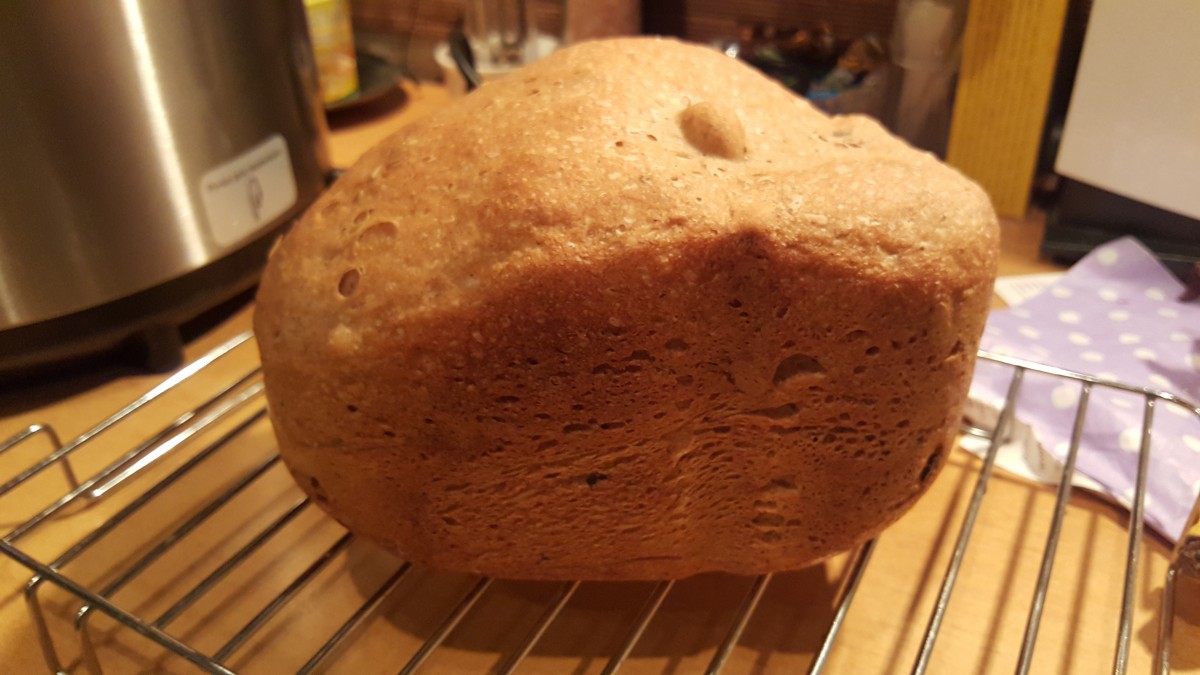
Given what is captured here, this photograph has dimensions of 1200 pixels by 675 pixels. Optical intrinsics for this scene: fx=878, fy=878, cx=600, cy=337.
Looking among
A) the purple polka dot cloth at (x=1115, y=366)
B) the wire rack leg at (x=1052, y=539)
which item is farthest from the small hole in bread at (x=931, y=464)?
the purple polka dot cloth at (x=1115, y=366)

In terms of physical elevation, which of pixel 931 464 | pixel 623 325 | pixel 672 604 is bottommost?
pixel 672 604

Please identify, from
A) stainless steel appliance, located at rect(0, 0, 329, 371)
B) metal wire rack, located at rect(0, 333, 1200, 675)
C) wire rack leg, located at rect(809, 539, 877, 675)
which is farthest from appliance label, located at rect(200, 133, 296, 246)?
wire rack leg, located at rect(809, 539, 877, 675)

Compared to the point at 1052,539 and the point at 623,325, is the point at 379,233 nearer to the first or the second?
the point at 623,325

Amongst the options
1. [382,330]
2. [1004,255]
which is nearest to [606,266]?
[382,330]

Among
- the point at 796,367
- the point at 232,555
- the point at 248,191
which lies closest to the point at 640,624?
the point at 796,367

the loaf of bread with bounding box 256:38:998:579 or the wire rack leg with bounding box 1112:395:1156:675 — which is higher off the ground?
the loaf of bread with bounding box 256:38:998:579

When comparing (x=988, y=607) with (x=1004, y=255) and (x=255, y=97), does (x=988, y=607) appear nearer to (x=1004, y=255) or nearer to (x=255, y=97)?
(x=1004, y=255)

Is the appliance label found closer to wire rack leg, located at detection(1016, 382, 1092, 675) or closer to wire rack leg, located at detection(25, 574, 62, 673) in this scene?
wire rack leg, located at detection(25, 574, 62, 673)

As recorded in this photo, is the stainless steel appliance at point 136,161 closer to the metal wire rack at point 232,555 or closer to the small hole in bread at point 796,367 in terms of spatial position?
the metal wire rack at point 232,555

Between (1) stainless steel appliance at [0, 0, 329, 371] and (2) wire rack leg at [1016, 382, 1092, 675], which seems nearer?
(2) wire rack leg at [1016, 382, 1092, 675]
